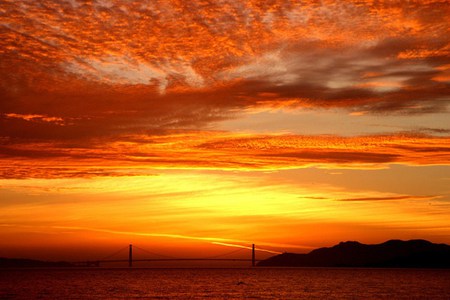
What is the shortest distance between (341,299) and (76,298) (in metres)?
34.2

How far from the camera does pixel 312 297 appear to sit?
271 feet

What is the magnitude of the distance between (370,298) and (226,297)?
1897 cm

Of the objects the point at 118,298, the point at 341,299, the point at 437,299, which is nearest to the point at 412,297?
the point at 437,299

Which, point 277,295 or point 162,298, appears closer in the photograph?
point 162,298

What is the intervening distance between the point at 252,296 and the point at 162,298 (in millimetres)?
12321

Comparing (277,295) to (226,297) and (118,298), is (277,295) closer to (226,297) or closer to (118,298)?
(226,297)

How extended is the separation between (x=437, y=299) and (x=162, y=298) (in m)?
35.6

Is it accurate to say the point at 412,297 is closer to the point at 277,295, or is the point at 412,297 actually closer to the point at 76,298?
the point at 277,295

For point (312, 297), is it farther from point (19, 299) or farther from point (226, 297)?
point (19, 299)

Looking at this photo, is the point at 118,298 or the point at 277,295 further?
the point at 277,295

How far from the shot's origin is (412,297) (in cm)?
8381

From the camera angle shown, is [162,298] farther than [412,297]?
No

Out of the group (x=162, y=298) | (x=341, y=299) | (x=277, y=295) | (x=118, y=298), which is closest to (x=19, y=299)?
(x=118, y=298)

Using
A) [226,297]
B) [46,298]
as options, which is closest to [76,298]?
[46,298]
